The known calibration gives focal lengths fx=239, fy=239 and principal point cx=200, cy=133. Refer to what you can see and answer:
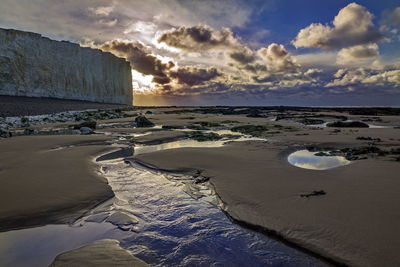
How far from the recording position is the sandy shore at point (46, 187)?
3367mm

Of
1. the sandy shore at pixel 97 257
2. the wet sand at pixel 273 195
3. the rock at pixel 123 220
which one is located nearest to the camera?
the sandy shore at pixel 97 257

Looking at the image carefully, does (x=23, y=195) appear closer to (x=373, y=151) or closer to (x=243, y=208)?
(x=243, y=208)

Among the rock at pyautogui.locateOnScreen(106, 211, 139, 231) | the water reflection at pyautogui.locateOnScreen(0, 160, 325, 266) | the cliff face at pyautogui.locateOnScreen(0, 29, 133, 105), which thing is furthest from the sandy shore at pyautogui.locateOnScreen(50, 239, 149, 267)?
the cliff face at pyautogui.locateOnScreen(0, 29, 133, 105)

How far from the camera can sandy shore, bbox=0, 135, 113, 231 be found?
3.37 meters

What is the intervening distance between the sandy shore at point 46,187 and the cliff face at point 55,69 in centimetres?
3702

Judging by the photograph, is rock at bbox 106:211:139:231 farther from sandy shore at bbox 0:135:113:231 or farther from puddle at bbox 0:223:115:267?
sandy shore at bbox 0:135:113:231

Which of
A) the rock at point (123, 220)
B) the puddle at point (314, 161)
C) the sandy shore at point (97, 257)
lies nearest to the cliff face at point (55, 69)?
the rock at point (123, 220)

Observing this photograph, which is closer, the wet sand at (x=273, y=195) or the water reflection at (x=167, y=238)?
the water reflection at (x=167, y=238)

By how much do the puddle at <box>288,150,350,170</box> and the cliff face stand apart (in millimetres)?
41310

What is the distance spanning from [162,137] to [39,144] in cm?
469

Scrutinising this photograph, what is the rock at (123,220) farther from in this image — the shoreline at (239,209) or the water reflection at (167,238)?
the shoreline at (239,209)

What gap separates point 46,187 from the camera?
14.0ft

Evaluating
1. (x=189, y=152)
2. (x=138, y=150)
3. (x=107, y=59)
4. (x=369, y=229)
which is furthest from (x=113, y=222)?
(x=107, y=59)

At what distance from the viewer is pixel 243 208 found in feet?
12.0
